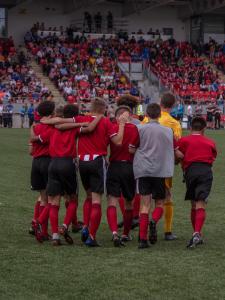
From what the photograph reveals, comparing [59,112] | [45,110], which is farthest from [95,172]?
[45,110]

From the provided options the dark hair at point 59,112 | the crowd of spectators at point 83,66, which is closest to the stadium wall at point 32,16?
the crowd of spectators at point 83,66

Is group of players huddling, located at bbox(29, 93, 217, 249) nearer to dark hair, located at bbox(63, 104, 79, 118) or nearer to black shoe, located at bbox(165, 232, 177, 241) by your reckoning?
dark hair, located at bbox(63, 104, 79, 118)

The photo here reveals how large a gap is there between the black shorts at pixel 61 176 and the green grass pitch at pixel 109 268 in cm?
65

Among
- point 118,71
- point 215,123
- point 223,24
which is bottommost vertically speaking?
point 215,123

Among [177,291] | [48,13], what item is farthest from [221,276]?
[48,13]

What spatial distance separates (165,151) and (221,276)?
6.20 feet

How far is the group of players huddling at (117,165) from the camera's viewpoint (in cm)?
791

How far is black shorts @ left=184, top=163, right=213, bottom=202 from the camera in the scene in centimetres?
808

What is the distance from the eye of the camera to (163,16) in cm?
5491

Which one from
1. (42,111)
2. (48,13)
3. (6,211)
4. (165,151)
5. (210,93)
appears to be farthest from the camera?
(48,13)

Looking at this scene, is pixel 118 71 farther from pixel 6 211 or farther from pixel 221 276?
pixel 221 276

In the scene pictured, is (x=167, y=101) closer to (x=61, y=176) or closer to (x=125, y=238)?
(x=61, y=176)

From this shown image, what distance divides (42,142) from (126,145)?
1.08 meters

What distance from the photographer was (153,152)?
25.9ft
